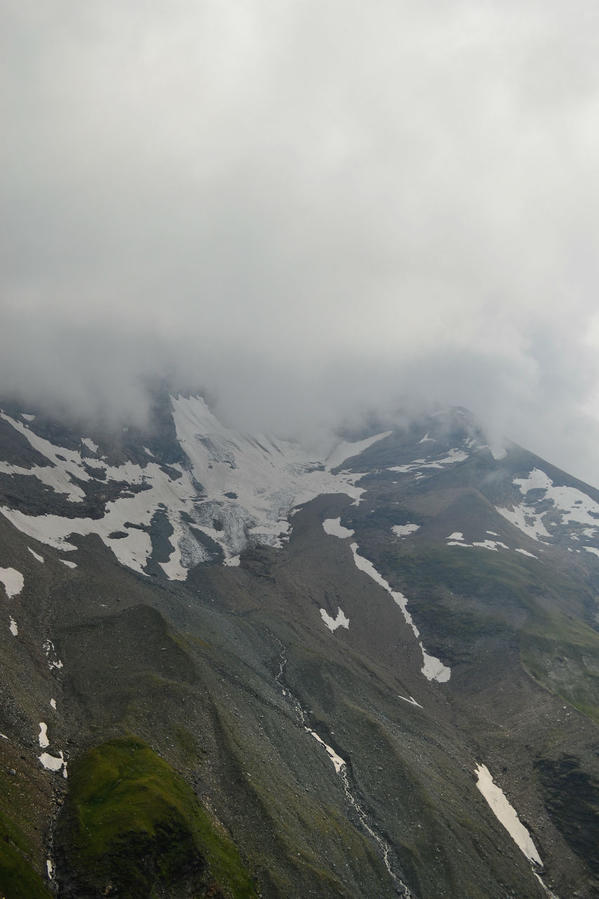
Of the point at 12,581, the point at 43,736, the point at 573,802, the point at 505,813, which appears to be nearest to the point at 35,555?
the point at 12,581

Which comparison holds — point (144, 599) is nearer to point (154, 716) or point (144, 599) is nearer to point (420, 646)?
point (154, 716)

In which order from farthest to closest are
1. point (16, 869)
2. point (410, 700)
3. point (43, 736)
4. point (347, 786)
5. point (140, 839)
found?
point (410, 700) → point (347, 786) → point (43, 736) → point (140, 839) → point (16, 869)

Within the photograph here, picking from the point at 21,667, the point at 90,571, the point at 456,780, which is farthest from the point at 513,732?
the point at 90,571

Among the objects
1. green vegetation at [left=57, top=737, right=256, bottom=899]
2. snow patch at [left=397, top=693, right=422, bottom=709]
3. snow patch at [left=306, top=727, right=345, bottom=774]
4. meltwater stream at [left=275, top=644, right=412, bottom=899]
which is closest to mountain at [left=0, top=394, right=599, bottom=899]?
green vegetation at [left=57, top=737, right=256, bottom=899]

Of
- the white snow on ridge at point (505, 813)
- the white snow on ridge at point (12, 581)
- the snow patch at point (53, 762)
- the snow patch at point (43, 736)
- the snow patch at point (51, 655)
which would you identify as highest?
the snow patch at point (53, 762)

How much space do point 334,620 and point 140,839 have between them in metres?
114

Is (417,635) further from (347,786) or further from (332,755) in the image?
(347,786)

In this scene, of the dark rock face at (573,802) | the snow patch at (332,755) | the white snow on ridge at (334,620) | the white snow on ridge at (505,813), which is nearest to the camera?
the white snow on ridge at (505,813)

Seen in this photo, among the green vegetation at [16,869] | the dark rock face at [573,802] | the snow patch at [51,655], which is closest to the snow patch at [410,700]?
the dark rock face at [573,802]

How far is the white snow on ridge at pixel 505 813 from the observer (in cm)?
7992

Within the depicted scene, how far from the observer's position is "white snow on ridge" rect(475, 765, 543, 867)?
79.9 m

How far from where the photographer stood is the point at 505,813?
87.1 meters

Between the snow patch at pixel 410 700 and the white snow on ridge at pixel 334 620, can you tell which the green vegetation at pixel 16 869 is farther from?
the white snow on ridge at pixel 334 620

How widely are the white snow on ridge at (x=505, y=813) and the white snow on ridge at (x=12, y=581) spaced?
92.9 m
